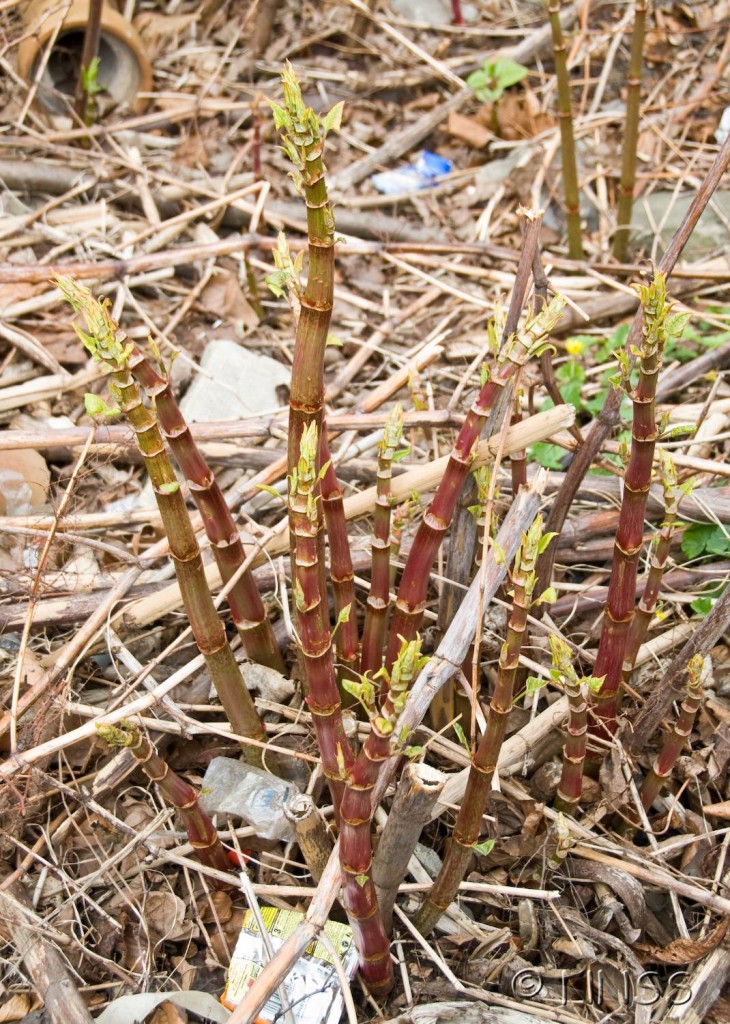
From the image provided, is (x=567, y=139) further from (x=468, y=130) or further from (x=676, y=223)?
(x=468, y=130)

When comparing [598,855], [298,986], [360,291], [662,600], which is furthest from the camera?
[360,291]

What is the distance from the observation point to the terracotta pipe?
3.66m

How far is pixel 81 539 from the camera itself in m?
1.97

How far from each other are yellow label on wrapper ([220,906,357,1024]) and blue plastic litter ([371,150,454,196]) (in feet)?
9.18

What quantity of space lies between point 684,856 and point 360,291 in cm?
218

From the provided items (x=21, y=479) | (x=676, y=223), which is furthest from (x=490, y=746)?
(x=676, y=223)

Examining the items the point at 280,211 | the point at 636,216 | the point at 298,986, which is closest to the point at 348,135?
the point at 280,211

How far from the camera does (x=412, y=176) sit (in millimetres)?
3723

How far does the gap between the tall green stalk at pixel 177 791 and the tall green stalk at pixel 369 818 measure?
345 millimetres

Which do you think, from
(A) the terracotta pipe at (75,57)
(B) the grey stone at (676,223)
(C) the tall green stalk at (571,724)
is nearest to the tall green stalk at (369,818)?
(C) the tall green stalk at (571,724)

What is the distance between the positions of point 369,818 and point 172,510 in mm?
586

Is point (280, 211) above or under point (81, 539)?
above

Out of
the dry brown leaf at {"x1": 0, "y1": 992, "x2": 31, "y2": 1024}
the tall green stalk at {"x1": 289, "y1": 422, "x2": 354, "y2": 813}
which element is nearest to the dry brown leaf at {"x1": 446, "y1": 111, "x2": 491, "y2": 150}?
the tall green stalk at {"x1": 289, "y1": 422, "x2": 354, "y2": 813}

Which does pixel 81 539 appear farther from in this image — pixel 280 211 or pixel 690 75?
pixel 690 75
